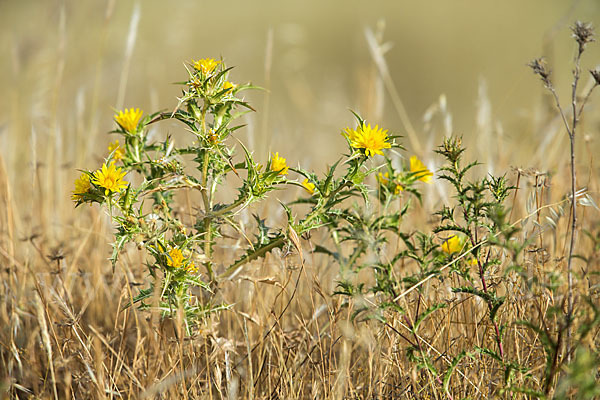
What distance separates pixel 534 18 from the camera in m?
9.67

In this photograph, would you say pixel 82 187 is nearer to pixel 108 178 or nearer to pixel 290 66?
pixel 108 178

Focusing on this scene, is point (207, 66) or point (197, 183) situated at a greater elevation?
point (207, 66)

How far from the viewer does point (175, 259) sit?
4.69 ft

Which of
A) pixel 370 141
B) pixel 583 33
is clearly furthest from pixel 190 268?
pixel 583 33

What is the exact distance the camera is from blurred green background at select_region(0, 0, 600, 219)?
290cm

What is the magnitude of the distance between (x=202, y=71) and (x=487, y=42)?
9422 millimetres

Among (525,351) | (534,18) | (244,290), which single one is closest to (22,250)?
(244,290)

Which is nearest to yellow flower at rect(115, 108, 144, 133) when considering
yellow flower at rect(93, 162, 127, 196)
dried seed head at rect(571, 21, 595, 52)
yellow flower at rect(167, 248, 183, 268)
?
yellow flower at rect(93, 162, 127, 196)

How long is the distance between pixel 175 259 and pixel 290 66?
3.09m

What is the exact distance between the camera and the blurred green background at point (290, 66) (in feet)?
9.51

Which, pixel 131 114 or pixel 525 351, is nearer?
pixel 131 114

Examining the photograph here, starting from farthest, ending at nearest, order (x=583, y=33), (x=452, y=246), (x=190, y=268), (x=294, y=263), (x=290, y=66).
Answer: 1. (x=290, y=66)
2. (x=294, y=263)
3. (x=452, y=246)
4. (x=190, y=268)
5. (x=583, y=33)

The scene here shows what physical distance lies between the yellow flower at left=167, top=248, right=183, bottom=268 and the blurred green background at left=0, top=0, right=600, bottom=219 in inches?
39.4

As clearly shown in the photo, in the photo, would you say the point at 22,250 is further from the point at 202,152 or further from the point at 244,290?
the point at 202,152
